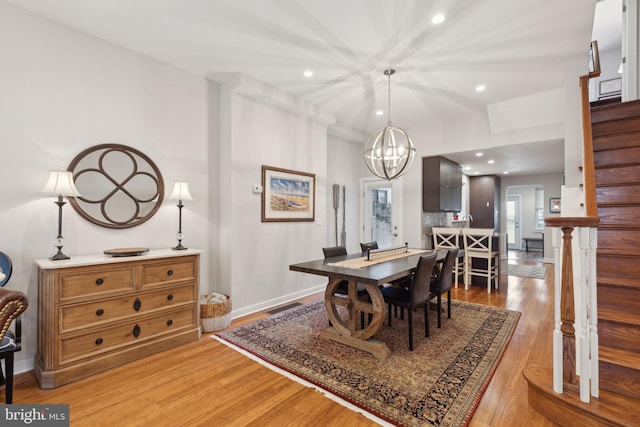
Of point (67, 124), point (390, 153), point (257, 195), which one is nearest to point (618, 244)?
point (390, 153)

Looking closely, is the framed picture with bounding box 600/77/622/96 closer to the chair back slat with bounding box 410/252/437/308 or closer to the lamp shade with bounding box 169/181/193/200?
the chair back slat with bounding box 410/252/437/308

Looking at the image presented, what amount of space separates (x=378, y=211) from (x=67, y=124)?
5.09 m

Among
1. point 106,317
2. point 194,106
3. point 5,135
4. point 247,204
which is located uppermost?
point 194,106

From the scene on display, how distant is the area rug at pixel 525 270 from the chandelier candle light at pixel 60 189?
23.7 ft

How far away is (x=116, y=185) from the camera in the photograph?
115 inches

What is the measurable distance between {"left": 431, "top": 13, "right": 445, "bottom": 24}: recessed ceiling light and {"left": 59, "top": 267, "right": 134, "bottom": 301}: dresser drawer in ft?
11.2

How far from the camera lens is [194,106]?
354 centimetres

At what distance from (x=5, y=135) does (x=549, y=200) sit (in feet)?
35.2

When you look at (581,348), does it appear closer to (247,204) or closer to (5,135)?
(247,204)

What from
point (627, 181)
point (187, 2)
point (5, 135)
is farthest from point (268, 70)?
point (627, 181)

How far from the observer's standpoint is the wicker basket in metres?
3.19

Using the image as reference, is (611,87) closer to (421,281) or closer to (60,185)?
(421,281)

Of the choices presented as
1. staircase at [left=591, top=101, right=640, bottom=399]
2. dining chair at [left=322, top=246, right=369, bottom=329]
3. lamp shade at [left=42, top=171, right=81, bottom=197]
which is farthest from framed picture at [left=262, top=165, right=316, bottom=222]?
staircase at [left=591, top=101, right=640, bottom=399]

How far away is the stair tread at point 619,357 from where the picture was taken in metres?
1.70
